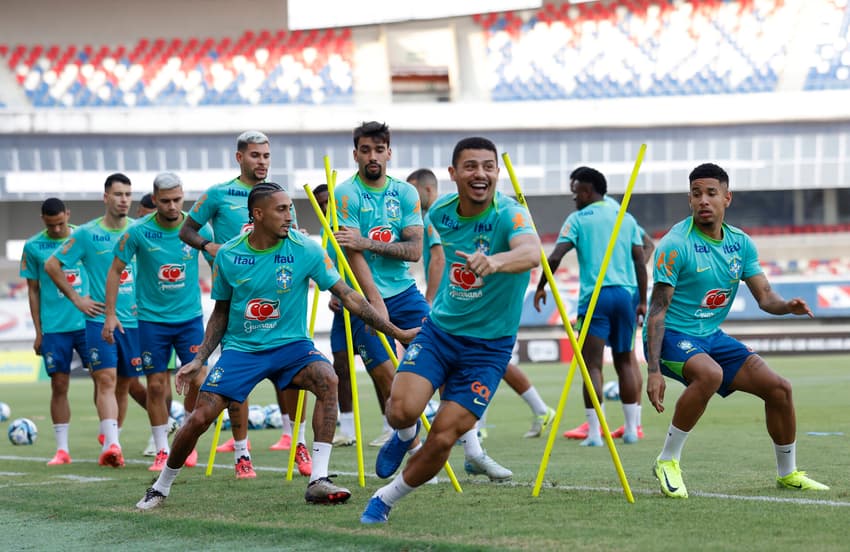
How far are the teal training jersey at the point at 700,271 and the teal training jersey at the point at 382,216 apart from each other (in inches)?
94.8

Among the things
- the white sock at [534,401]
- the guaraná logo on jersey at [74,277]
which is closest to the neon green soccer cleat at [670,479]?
the white sock at [534,401]

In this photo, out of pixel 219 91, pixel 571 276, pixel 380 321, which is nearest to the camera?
pixel 380 321

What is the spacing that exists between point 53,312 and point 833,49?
41.9 metres

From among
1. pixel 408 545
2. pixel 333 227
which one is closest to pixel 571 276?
pixel 333 227

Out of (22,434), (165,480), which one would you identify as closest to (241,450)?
(165,480)

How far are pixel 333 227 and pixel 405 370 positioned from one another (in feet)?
7.67

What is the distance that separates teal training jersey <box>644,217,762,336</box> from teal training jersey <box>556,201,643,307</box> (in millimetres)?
3866

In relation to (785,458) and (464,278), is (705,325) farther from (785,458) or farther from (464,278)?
(464,278)

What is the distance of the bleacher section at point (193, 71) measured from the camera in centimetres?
4900

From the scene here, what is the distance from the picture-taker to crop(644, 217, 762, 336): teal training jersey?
7105 millimetres

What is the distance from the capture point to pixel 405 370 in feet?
20.8

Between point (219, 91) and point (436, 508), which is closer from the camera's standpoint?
point (436, 508)

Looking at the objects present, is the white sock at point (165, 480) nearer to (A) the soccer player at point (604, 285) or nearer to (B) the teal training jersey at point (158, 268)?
(B) the teal training jersey at point (158, 268)

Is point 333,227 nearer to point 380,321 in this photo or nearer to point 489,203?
point 380,321
